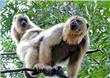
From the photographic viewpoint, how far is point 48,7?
434 cm

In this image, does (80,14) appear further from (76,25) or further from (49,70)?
(49,70)

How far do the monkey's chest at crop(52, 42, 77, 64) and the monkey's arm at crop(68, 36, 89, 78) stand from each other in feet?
0.16

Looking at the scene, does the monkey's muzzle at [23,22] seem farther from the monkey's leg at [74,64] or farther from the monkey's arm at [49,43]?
the monkey's arm at [49,43]

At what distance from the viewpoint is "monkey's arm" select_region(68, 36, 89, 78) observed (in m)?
3.76

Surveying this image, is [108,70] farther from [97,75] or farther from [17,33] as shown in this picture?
[17,33]

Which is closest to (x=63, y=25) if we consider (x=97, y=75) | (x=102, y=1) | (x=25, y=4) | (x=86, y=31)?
(x=86, y=31)

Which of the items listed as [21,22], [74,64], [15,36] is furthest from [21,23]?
[74,64]

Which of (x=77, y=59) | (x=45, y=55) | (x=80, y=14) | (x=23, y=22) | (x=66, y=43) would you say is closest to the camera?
(x=45, y=55)

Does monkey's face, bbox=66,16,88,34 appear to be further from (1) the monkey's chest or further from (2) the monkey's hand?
(2) the monkey's hand

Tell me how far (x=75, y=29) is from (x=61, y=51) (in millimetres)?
418

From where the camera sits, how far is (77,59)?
3912 mm

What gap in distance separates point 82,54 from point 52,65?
363 mm

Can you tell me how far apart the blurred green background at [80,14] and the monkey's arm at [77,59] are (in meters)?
0.07

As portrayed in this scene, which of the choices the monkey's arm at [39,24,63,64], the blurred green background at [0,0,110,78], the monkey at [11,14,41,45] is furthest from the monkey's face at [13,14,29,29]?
the monkey's arm at [39,24,63,64]
